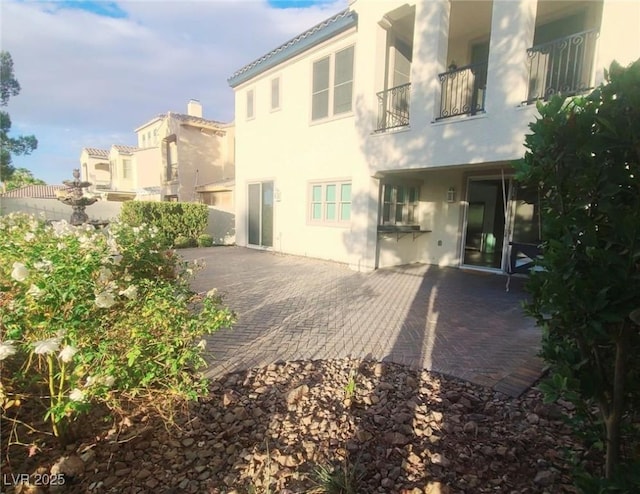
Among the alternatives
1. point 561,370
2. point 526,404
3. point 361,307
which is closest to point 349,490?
point 561,370

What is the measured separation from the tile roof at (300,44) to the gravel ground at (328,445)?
9.30m

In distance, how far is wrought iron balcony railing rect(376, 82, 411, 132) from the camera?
8156 millimetres

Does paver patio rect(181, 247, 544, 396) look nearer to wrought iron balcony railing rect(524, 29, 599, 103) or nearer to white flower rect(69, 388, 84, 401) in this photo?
white flower rect(69, 388, 84, 401)

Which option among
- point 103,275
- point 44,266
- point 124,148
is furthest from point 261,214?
point 124,148

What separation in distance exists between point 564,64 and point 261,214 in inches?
388

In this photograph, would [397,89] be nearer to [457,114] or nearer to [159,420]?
[457,114]

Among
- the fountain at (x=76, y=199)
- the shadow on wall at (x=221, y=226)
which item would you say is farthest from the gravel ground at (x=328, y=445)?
the fountain at (x=76, y=199)

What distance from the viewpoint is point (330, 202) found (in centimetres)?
1004

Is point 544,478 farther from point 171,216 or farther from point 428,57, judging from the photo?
point 171,216

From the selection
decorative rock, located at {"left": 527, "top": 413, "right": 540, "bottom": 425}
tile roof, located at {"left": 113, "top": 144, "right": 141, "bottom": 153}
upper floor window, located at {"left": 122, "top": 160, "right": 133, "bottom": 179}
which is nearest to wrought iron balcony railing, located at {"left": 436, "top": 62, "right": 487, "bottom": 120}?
decorative rock, located at {"left": 527, "top": 413, "right": 540, "bottom": 425}

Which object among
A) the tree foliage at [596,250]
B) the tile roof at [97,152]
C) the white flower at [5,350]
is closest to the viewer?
the tree foliage at [596,250]

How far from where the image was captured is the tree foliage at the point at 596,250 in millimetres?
1404

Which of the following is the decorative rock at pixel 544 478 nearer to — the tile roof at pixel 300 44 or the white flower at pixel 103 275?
the white flower at pixel 103 275

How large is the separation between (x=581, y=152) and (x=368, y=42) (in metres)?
7.92
